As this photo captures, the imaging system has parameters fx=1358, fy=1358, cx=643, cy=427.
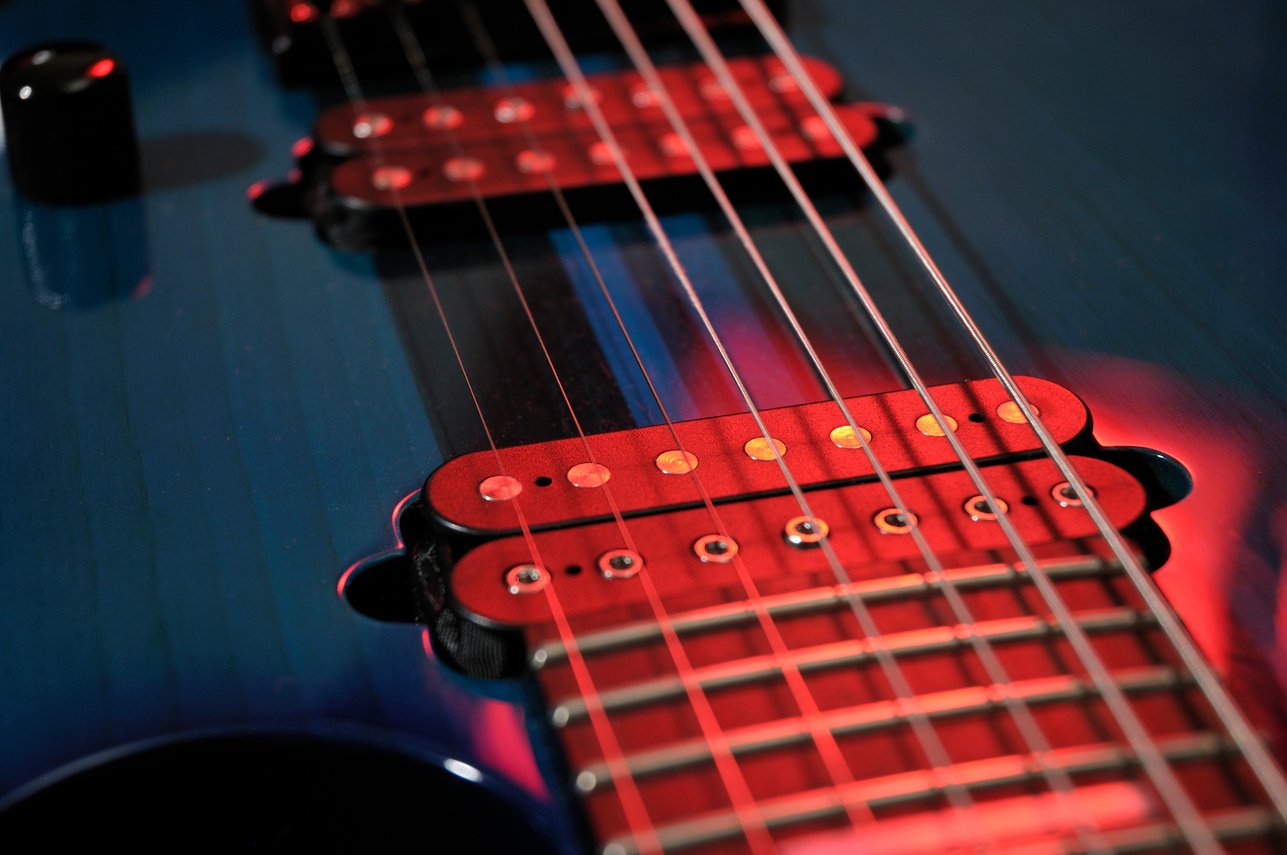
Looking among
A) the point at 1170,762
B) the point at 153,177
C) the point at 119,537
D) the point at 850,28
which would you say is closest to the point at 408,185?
the point at 153,177

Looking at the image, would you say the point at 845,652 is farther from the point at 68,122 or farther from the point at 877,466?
the point at 68,122

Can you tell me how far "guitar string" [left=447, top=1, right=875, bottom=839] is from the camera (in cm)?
49

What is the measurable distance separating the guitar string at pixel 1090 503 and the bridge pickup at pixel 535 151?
0.06 feet

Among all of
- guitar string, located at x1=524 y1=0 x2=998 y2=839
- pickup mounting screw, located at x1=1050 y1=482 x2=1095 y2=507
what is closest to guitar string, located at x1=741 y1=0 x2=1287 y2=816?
pickup mounting screw, located at x1=1050 y1=482 x2=1095 y2=507

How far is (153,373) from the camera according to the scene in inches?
30.3

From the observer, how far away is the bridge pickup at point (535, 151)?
888 mm

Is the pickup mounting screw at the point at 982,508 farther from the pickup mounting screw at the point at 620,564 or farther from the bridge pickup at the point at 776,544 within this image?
the pickup mounting screw at the point at 620,564

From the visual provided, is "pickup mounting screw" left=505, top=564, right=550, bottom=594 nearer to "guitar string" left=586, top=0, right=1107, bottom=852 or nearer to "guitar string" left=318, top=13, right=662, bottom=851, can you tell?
"guitar string" left=318, top=13, right=662, bottom=851

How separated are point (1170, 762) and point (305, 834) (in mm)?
375

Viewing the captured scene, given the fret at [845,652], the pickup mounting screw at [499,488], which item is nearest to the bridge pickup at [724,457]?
the pickup mounting screw at [499,488]

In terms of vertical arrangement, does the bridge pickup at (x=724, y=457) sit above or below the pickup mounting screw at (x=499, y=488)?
above

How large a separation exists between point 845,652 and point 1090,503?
150 millimetres

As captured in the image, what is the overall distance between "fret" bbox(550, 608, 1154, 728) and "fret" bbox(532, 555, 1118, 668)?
0.08ft

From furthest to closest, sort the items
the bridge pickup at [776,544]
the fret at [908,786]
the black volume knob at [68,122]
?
the black volume knob at [68,122], the bridge pickup at [776,544], the fret at [908,786]
